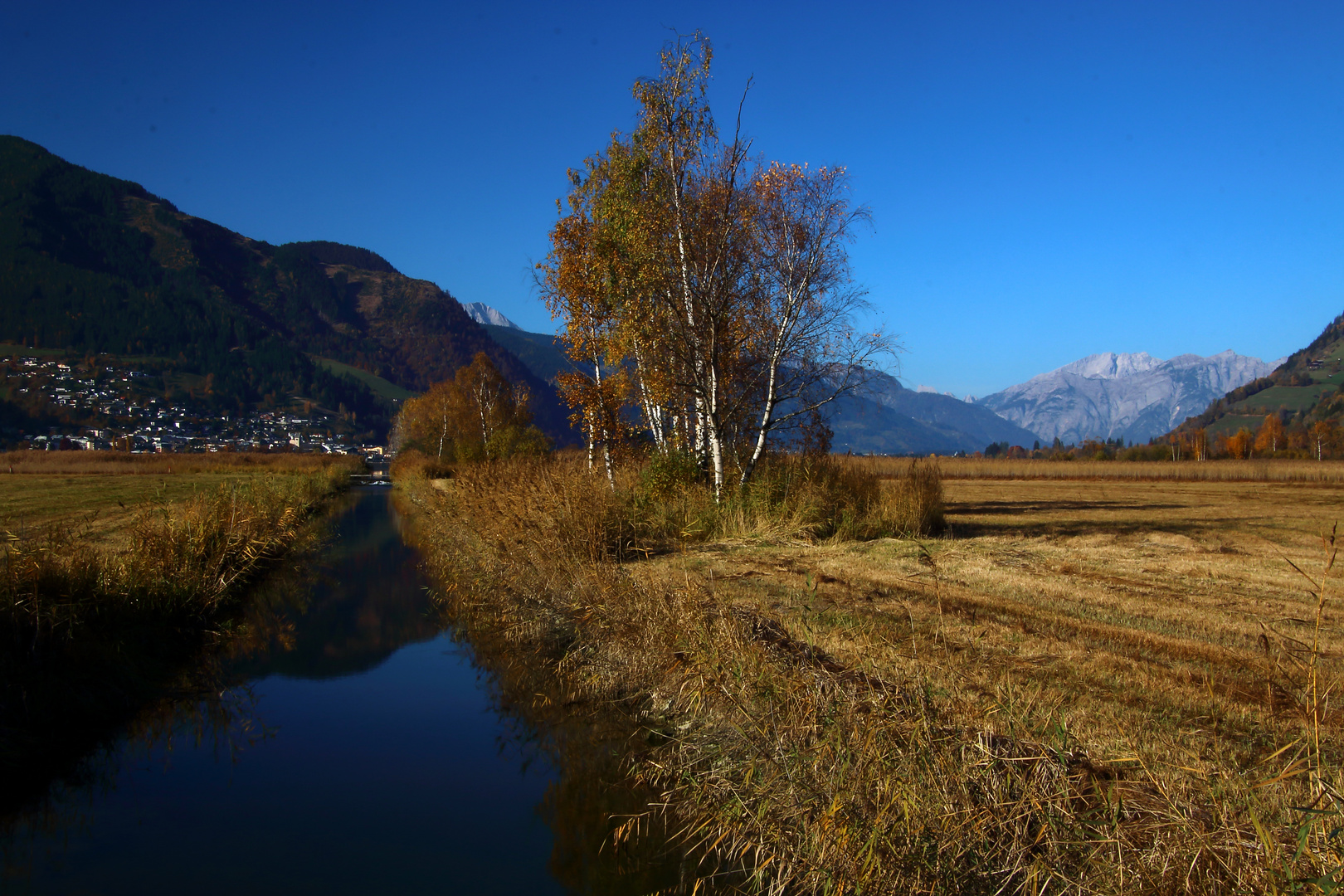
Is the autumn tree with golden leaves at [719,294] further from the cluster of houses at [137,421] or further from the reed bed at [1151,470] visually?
the cluster of houses at [137,421]

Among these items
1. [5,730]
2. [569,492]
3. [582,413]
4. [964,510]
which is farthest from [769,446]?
[5,730]

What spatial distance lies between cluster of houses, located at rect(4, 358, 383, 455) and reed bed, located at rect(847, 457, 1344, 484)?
91.3m

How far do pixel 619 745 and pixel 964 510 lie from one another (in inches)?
906

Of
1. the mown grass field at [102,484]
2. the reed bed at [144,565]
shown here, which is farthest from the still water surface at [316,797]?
the mown grass field at [102,484]

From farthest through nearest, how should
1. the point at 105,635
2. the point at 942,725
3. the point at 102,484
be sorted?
the point at 102,484
the point at 105,635
the point at 942,725

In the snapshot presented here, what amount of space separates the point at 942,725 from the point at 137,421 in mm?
158072

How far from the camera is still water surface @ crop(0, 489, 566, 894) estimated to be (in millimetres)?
5078

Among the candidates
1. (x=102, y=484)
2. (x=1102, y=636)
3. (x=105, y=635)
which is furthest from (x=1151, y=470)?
(x=102, y=484)

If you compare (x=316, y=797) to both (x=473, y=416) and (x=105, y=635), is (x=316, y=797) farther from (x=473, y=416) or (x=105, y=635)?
(x=473, y=416)

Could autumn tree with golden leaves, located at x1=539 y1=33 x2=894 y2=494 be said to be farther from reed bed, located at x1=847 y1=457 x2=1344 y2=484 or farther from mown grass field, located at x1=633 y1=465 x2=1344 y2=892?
reed bed, located at x1=847 y1=457 x2=1344 y2=484

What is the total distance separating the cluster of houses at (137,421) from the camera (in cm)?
11738

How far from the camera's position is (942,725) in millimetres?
4309

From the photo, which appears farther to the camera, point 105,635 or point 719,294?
point 719,294

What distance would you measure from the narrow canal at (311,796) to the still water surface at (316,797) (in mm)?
16
